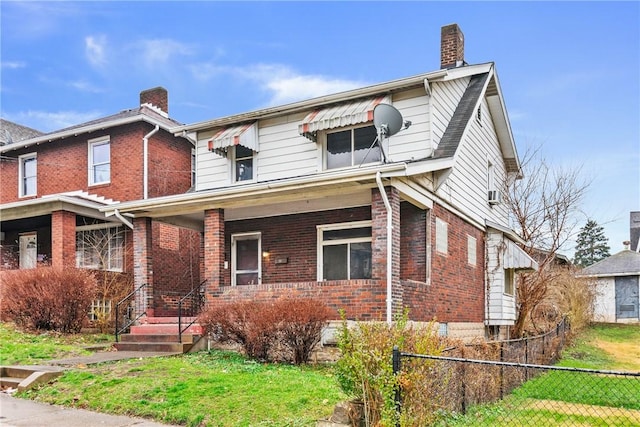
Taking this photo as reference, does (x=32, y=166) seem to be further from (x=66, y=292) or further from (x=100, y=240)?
(x=66, y=292)

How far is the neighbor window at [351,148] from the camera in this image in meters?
12.5

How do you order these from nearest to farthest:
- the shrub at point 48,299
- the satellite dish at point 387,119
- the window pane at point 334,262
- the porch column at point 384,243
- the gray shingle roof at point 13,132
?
1. the porch column at point 384,243
2. the satellite dish at point 387,119
3. the shrub at point 48,299
4. the window pane at point 334,262
5. the gray shingle roof at point 13,132

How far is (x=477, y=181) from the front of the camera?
1550 centimetres

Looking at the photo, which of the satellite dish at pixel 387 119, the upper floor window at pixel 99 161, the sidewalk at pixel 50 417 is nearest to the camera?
the sidewalk at pixel 50 417

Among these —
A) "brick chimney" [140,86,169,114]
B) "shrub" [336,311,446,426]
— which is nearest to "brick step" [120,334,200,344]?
"shrub" [336,311,446,426]

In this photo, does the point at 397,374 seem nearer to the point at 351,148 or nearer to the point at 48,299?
the point at 351,148

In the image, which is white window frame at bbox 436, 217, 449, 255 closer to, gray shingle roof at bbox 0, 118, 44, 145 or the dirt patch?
the dirt patch

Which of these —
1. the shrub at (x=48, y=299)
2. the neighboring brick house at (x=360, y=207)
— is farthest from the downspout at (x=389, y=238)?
the shrub at (x=48, y=299)

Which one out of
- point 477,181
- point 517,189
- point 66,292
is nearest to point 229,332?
point 66,292

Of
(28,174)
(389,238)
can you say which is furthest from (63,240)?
(389,238)

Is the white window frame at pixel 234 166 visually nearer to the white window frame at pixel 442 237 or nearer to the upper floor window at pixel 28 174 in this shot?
the white window frame at pixel 442 237

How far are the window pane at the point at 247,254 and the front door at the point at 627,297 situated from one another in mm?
23100

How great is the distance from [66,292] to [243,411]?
826 centimetres

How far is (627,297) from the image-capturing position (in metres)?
28.5
